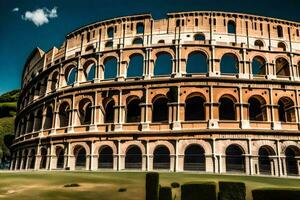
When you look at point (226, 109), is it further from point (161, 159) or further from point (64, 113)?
point (64, 113)

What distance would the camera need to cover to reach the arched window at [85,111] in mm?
26256

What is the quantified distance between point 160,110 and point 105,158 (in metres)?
6.25

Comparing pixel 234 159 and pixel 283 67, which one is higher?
pixel 283 67

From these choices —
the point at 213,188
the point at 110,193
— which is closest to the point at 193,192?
the point at 213,188

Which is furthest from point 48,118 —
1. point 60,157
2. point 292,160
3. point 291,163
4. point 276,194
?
point 276,194

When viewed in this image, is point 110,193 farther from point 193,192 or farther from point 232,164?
point 232,164

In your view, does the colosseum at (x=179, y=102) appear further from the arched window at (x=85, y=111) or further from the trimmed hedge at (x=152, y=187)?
the trimmed hedge at (x=152, y=187)

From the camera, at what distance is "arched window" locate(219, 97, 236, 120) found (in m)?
24.8

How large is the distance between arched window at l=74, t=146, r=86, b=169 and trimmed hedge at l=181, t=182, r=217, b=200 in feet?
59.0

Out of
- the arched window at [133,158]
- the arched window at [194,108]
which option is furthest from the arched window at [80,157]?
the arched window at [194,108]

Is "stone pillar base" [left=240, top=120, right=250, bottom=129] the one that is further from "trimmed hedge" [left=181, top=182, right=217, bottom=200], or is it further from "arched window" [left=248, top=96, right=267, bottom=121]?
"trimmed hedge" [left=181, top=182, right=217, bottom=200]

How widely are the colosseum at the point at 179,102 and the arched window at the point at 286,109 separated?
8cm

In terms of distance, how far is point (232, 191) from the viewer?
25.1 ft

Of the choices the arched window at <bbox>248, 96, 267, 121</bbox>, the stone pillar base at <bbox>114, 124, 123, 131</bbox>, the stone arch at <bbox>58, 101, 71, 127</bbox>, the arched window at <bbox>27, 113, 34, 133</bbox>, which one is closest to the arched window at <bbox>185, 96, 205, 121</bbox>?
the arched window at <bbox>248, 96, 267, 121</bbox>
